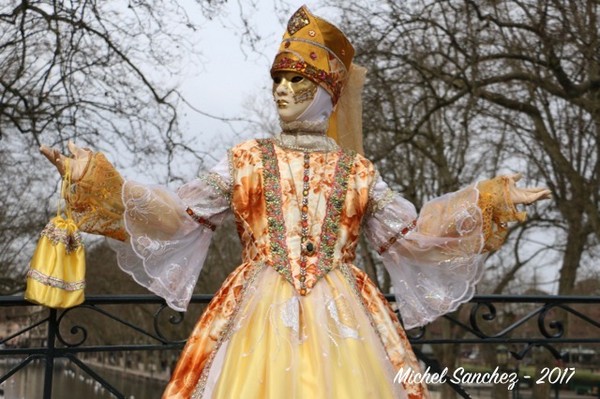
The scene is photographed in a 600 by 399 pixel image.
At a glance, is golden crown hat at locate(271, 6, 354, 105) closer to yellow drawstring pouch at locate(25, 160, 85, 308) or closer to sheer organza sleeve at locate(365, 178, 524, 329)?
sheer organza sleeve at locate(365, 178, 524, 329)

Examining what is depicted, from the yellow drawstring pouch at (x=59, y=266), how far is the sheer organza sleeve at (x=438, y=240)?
1159mm

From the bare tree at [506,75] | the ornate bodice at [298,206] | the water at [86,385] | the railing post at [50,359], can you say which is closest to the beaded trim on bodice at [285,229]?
the ornate bodice at [298,206]

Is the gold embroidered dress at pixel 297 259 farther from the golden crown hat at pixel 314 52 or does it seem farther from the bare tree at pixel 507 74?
the bare tree at pixel 507 74

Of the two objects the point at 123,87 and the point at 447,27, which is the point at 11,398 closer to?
the point at 123,87

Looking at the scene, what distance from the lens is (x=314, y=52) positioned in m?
3.15

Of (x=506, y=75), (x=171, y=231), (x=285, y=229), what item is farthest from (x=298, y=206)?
(x=506, y=75)

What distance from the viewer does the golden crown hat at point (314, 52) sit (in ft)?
10.2

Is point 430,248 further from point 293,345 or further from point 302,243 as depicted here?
point 293,345

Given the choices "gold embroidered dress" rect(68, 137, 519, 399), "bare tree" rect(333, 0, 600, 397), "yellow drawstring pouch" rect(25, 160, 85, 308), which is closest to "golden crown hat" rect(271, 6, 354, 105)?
"gold embroidered dress" rect(68, 137, 519, 399)

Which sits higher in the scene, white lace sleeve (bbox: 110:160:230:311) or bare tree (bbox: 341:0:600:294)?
bare tree (bbox: 341:0:600:294)

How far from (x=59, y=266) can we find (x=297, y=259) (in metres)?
0.86

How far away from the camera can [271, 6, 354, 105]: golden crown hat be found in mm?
3115

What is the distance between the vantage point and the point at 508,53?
871cm

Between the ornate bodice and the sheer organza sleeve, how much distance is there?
146mm
